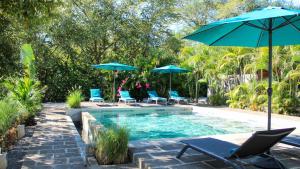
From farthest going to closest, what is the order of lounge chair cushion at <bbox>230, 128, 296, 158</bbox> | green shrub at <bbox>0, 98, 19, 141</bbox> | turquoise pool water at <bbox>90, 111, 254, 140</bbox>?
turquoise pool water at <bbox>90, 111, 254, 140</bbox>, green shrub at <bbox>0, 98, 19, 141</bbox>, lounge chair cushion at <bbox>230, 128, 296, 158</bbox>

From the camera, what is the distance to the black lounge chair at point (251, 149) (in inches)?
161

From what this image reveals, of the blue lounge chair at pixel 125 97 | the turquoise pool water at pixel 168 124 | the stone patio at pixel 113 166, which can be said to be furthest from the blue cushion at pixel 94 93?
the stone patio at pixel 113 166

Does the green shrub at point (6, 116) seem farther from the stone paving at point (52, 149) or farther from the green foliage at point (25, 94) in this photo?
the green foliage at point (25, 94)

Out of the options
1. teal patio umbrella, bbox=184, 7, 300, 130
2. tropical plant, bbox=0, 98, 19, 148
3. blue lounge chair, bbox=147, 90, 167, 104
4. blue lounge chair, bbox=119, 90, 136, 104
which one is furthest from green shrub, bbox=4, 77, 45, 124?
blue lounge chair, bbox=147, 90, 167, 104

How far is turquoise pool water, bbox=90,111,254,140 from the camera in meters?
10.3

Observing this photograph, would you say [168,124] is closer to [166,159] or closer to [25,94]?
[25,94]

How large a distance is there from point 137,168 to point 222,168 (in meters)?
1.40

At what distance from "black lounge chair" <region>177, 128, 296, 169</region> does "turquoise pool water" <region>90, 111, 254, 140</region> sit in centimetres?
451

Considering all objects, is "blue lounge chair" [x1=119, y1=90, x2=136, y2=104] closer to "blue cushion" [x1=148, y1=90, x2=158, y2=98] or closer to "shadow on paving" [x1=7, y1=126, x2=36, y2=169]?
"blue cushion" [x1=148, y1=90, x2=158, y2=98]

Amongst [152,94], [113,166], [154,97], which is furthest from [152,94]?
[113,166]

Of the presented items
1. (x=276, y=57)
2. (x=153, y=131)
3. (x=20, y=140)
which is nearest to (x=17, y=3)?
(x=20, y=140)

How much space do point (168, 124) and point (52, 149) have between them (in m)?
6.49

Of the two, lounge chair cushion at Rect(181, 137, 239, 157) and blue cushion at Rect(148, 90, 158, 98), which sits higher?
blue cushion at Rect(148, 90, 158, 98)

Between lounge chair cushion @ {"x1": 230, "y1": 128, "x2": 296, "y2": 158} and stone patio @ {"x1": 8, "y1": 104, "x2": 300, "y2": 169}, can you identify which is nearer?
lounge chair cushion @ {"x1": 230, "y1": 128, "x2": 296, "y2": 158}
